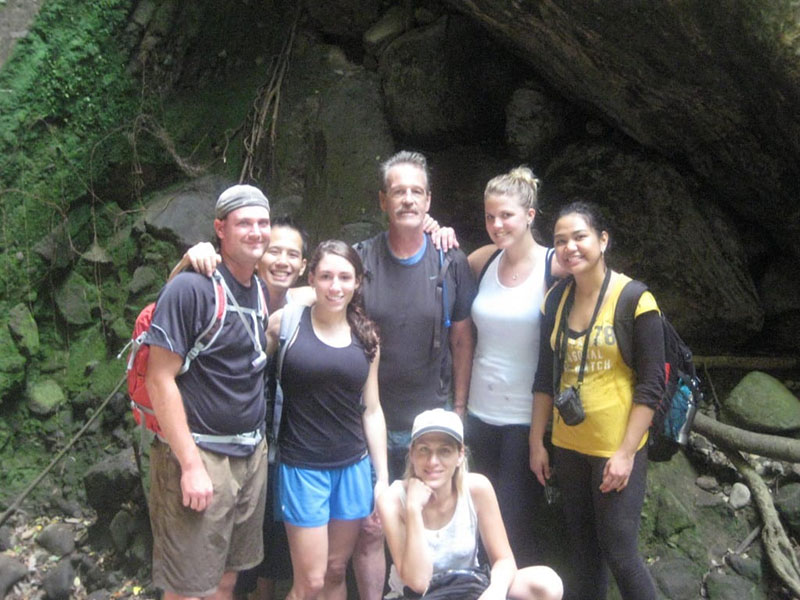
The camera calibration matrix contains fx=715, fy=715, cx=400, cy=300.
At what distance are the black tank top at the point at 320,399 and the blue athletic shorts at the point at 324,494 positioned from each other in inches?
1.8

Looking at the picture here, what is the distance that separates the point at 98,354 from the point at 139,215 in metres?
1.23

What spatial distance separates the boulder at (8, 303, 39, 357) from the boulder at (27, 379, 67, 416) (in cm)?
27

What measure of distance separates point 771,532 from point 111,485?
4434 millimetres

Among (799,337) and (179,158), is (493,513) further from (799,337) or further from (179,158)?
(179,158)

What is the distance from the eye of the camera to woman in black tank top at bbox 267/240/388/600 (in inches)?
126

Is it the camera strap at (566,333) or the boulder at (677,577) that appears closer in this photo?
the camera strap at (566,333)

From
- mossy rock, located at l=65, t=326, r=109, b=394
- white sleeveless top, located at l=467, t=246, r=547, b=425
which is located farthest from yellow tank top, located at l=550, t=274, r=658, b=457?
mossy rock, located at l=65, t=326, r=109, b=394

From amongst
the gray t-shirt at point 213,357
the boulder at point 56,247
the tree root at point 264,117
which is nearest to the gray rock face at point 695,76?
the tree root at point 264,117

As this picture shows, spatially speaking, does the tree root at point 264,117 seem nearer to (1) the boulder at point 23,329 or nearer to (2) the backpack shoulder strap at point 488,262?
(1) the boulder at point 23,329

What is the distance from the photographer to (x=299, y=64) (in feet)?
20.0

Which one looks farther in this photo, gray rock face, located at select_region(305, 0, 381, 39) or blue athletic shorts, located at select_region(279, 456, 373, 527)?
gray rock face, located at select_region(305, 0, 381, 39)

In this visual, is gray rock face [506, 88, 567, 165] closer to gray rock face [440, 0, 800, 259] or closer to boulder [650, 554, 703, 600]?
gray rock face [440, 0, 800, 259]

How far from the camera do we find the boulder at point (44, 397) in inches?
229

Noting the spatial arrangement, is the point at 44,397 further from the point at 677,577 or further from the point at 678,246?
the point at 678,246
